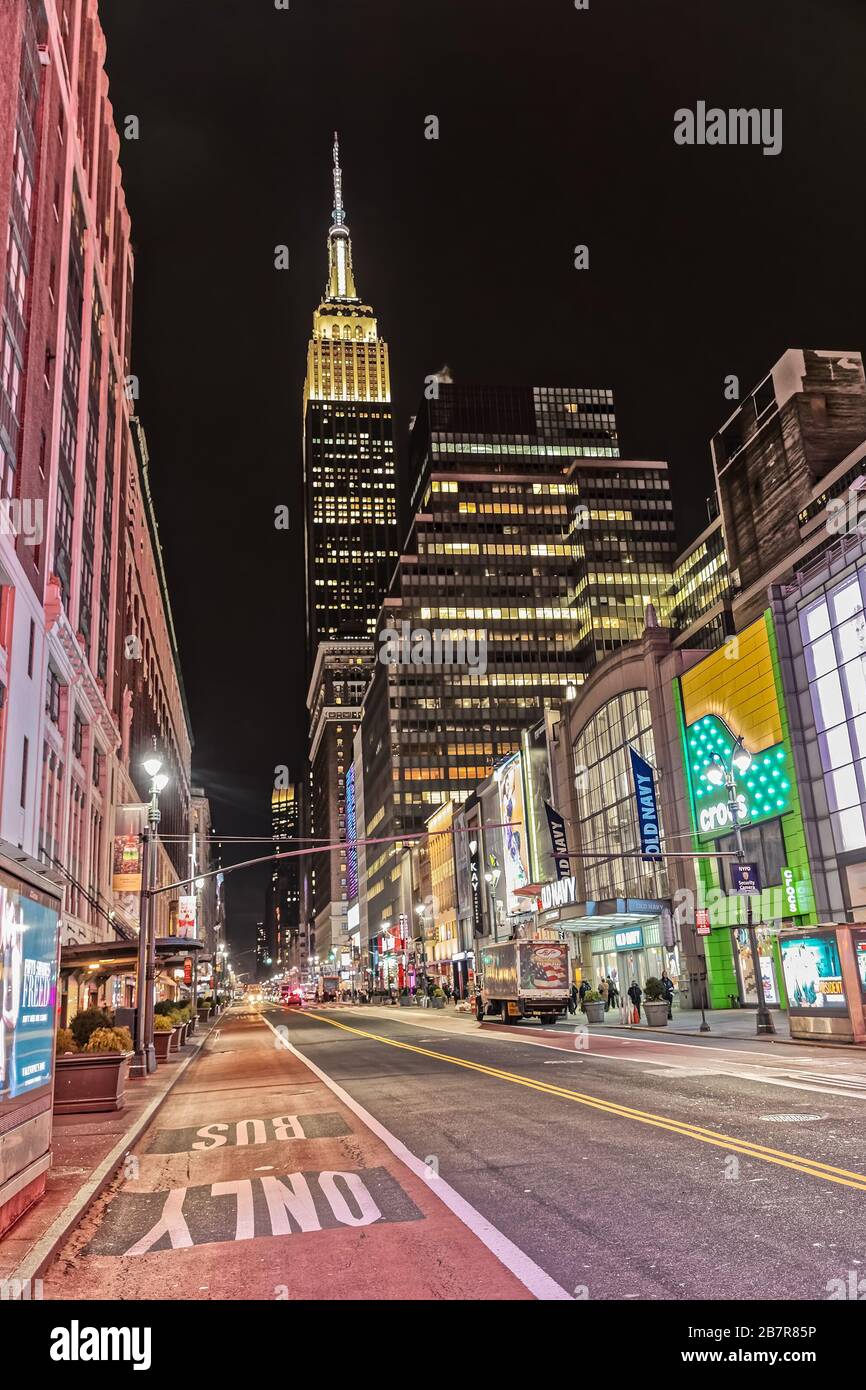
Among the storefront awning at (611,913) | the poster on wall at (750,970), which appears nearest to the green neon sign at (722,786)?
the storefront awning at (611,913)

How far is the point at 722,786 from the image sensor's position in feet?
147

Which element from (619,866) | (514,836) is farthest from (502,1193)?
(514,836)

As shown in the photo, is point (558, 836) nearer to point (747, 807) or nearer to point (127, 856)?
point (747, 807)

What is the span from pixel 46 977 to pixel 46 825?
30631mm

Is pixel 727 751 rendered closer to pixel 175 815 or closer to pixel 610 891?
pixel 610 891

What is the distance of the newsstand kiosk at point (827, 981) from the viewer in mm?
24953

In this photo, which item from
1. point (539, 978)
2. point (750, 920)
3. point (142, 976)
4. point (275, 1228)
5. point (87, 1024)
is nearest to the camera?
point (275, 1228)

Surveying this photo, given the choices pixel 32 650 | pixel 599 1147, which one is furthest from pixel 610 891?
pixel 599 1147

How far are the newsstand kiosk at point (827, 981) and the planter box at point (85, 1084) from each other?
17.6m

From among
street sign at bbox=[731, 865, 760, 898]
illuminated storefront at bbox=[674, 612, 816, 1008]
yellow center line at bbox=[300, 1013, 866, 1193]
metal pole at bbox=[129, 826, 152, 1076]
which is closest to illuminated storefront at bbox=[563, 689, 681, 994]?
illuminated storefront at bbox=[674, 612, 816, 1008]

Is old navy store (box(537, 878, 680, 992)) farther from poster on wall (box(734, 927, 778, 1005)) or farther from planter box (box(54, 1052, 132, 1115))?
planter box (box(54, 1052, 132, 1115))

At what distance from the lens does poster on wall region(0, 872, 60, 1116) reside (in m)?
9.56

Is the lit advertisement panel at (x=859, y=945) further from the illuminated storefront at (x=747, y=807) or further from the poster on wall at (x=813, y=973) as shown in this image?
the illuminated storefront at (x=747, y=807)

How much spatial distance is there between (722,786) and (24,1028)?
3873 cm
